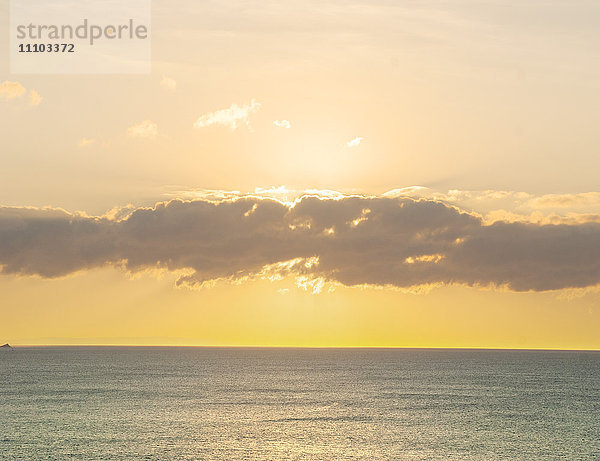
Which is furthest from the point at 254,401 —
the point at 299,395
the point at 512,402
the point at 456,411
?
the point at 512,402

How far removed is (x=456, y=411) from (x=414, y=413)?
9640 millimetres

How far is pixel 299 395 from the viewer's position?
164625 mm

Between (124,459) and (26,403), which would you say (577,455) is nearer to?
(124,459)

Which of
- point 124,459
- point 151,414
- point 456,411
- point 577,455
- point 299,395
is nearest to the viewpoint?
point 124,459

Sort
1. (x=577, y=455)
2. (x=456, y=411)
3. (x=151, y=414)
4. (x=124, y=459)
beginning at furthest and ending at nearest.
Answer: (x=456, y=411) < (x=151, y=414) < (x=577, y=455) < (x=124, y=459)

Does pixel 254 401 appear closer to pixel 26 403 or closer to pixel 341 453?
pixel 26 403

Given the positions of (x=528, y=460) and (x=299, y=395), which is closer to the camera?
(x=528, y=460)

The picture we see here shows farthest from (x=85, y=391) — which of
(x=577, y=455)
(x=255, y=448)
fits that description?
(x=577, y=455)

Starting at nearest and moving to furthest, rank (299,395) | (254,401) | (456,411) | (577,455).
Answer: (577,455), (456,411), (254,401), (299,395)

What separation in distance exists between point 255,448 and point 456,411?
56.0 metres

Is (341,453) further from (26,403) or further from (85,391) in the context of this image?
(85,391)

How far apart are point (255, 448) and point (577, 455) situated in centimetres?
3772

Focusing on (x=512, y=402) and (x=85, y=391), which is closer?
(x=512, y=402)

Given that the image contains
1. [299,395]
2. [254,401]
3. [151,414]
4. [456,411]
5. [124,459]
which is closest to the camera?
[124,459]
